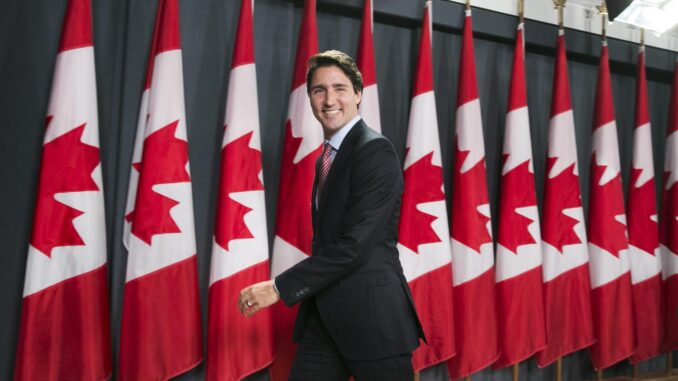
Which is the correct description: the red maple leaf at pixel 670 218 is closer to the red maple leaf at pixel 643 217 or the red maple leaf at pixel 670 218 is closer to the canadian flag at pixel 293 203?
the red maple leaf at pixel 643 217

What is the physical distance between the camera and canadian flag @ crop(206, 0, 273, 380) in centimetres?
237

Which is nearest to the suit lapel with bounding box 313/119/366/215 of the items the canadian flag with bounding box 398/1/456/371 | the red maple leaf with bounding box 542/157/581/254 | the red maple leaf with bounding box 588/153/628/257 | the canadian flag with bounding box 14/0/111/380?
the canadian flag with bounding box 14/0/111/380

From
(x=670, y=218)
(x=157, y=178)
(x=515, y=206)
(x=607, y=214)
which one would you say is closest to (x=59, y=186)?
(x=157, y=178)

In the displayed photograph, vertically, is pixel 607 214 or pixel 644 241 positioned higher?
pixel 607 214

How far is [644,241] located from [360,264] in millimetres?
2556

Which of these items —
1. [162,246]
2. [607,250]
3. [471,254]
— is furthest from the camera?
[607,250]

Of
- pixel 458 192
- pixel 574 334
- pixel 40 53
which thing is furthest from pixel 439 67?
pixel 40 53

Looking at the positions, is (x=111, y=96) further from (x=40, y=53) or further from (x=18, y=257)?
(x=18, y=257)

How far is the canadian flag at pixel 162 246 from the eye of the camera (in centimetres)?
224

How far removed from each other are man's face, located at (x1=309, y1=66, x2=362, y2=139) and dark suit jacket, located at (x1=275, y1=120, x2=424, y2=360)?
77 millimetres

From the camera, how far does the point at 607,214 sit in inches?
125

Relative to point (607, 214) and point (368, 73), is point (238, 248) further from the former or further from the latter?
point (607, 214)

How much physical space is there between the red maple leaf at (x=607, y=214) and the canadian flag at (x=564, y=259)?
0.15 metres

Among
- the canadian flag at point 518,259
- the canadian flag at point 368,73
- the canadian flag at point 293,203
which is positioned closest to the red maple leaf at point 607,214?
the canadian flag at point 518,259
